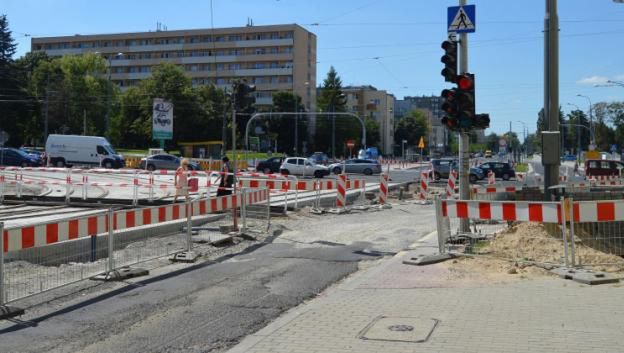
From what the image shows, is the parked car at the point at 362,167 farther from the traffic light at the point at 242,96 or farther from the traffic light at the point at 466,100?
the traffic light at the point at 466,100

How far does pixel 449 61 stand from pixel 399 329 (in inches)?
312

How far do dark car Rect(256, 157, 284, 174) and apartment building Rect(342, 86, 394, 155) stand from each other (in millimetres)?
91409

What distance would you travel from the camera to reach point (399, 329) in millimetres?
6391

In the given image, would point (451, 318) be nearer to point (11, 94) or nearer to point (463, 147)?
point (463, 147)

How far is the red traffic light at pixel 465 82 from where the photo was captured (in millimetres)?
12930

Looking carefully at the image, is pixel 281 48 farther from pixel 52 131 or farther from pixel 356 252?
pixel 356 252

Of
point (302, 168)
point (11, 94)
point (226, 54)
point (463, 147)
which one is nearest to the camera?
point (463, 147)

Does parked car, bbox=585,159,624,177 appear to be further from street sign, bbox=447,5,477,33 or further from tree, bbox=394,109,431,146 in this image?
tree, bbox=394,109,431,146

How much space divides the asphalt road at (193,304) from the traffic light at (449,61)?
3.62 m

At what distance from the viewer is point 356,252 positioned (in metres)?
12.5

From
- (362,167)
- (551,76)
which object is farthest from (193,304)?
(362,167)

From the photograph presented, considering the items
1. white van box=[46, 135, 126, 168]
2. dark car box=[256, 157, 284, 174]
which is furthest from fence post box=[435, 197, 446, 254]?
white van box=[46, 135, 126, 168]

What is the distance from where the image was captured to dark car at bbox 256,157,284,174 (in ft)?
174

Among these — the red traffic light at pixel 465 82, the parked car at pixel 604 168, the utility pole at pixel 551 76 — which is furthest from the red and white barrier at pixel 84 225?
the parked car at pixel 604 168
